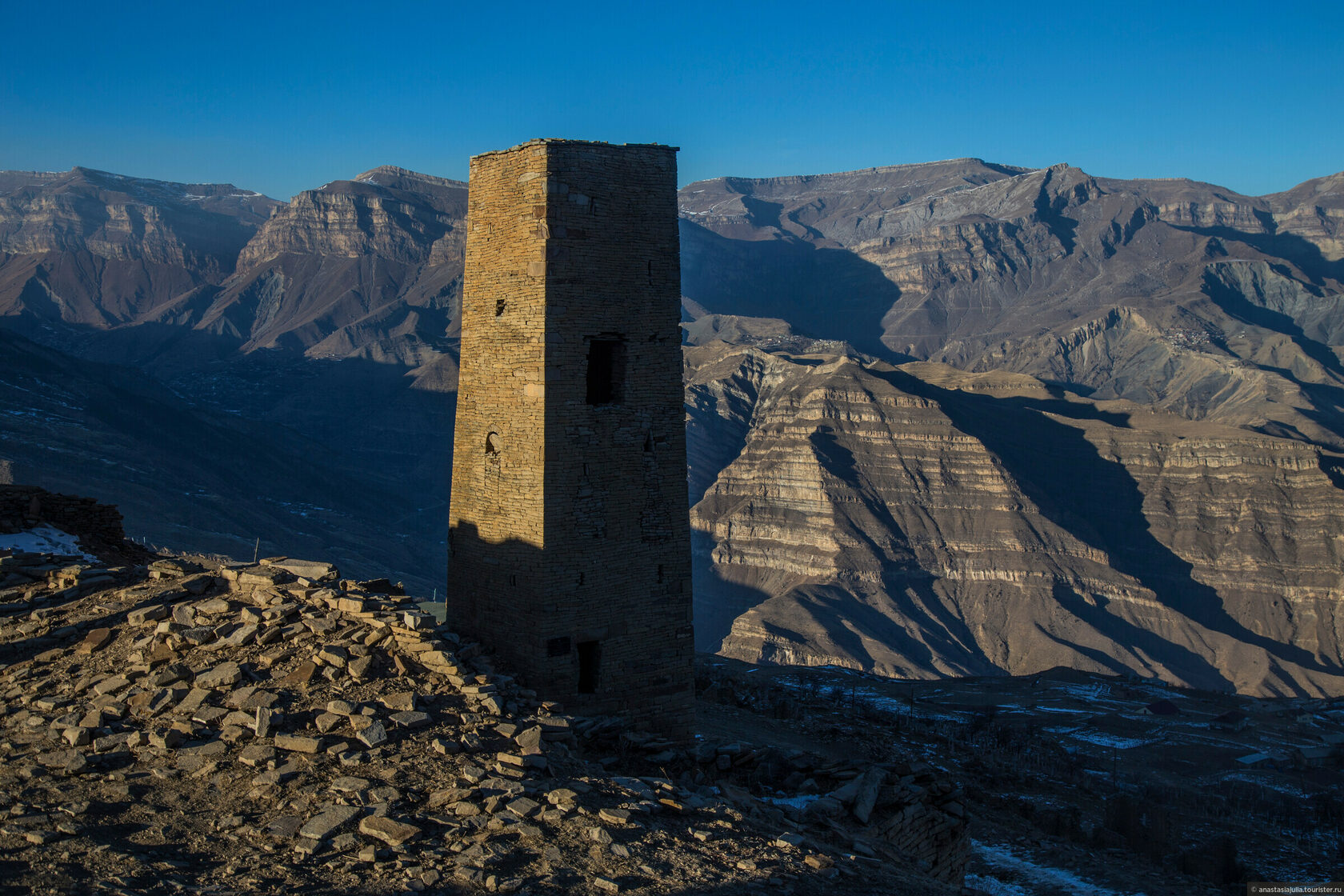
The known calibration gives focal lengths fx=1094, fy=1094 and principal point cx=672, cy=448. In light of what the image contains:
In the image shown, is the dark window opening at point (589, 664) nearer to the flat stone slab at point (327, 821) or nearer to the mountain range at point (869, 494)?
the flat stone slab at point (327, 821)

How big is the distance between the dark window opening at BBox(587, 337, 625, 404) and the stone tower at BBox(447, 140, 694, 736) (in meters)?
0.03

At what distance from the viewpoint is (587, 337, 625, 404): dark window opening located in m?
14.6

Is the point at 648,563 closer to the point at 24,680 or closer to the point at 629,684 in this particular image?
the point at 629,684

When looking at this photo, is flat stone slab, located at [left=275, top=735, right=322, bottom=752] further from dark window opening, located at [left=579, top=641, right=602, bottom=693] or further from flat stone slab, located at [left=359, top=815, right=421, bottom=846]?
dark window opening, located at [left=579, top=641, right=602, bottom=693]

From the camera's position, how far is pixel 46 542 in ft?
56.9

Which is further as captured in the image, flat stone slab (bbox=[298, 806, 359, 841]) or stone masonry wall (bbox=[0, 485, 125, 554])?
stone masonry wall (bbox=[0, 485, 125, 554])

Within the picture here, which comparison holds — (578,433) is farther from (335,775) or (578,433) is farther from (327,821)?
(327,821)

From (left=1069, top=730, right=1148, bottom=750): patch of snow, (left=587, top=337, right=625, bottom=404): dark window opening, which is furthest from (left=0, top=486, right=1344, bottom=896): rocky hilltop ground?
(left=1069, top=730, right=1148, bottom=750): patch of snow

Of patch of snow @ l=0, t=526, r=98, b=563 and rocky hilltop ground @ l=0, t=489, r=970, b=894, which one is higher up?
patch of snow @ l=0, t=526, r=98, b=563

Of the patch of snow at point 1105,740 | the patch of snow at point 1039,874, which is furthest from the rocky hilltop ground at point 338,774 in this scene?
the patch of snow at point 1105,740

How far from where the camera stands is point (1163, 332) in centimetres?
19138

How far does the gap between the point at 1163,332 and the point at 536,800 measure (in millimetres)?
202457

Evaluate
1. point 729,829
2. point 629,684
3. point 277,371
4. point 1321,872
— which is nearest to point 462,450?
point 629,684

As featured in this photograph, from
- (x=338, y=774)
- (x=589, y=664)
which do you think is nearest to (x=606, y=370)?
(x=589, y=664)
